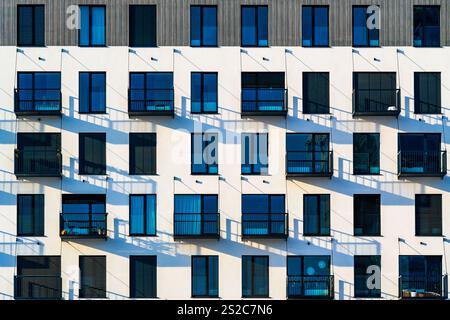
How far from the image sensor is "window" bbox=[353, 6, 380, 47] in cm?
5862

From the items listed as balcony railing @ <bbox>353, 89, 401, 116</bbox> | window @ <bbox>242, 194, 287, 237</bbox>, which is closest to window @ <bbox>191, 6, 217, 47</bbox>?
balcony railing @ <bbox>353, 89, 401, 116</bbox>

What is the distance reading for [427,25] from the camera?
58.8m

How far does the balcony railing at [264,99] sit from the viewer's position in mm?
57906

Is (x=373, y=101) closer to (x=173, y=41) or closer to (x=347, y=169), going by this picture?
(x=347, y=169)

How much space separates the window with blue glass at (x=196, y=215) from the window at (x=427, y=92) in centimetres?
1144

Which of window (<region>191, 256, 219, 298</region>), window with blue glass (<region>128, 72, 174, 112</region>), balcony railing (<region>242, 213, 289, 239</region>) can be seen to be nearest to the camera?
balcony railing (<region>242, 213, 289, 239</region>)

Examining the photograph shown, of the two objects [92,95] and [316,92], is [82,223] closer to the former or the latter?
[92,95]

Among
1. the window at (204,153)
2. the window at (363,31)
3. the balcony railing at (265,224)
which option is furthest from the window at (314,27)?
the balcony railing at (265,224)

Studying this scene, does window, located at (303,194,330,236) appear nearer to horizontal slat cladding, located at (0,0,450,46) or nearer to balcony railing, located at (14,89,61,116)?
horizontal slat cladding, located at (0,0,450,46)

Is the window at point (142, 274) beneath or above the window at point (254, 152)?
beneath

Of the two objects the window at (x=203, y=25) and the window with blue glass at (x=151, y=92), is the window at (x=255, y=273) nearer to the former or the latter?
the window with blue glass at (x=151, y=92)

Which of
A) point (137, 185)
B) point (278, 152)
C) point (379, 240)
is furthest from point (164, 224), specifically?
point (379, 240)

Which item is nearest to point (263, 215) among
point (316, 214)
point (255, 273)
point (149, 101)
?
point (316, 214)

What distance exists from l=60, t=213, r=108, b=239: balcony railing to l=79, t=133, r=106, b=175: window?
7.10ft
